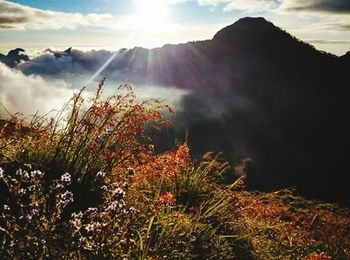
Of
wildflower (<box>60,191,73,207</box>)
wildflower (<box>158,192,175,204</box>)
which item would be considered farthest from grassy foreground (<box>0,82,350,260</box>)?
wildflower (<box>60,191,73,207</box>)

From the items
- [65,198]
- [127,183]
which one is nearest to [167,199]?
[127,183]

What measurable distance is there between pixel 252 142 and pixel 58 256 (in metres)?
164

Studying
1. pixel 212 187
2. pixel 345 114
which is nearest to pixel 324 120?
pixel 345 114

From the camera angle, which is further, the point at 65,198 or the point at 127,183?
the point at 127,183

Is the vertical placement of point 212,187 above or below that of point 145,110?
below

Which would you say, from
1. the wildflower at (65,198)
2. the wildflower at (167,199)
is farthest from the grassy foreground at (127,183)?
the wildflower at (65,198)

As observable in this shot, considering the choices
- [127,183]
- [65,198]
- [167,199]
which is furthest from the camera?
[167,199]

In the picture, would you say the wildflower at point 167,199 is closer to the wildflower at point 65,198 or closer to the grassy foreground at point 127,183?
the grassy foreground at point 127,183

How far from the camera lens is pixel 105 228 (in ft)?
12.7

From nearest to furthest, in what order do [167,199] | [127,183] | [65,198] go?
[65,198] → [127,183] → [167,199]

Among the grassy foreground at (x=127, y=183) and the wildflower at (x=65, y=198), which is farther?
the grassy foreground at (x=127, y=183)

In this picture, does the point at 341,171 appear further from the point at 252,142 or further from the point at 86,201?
the point at 86,201

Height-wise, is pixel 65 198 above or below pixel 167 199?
above

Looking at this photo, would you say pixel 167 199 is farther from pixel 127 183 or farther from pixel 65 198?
pixel 65 198
